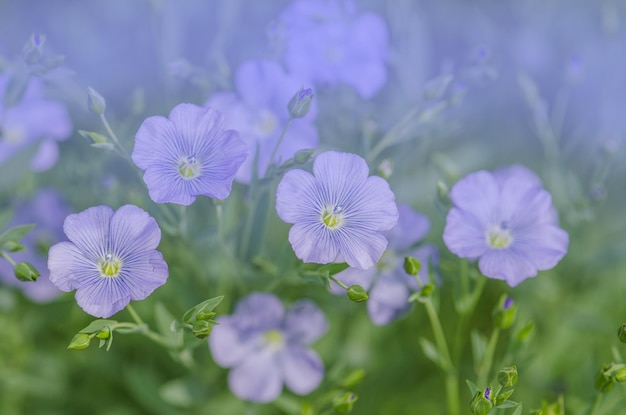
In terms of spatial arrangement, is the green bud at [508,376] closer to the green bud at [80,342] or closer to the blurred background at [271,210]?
the blurred background at [271,210]

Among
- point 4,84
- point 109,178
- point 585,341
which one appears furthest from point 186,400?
point 585,341

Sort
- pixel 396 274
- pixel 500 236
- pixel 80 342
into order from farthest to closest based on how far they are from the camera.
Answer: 1. pixel 396 274
2. pixel 500 236
3. pixel 80 342

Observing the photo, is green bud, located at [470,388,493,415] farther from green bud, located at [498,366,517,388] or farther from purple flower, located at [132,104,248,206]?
purple flower, located at [132,104,248,206]

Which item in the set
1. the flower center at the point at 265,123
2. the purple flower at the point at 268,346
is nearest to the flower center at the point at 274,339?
the purple flower at the point at 268,346

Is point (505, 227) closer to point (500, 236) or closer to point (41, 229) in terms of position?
point (500, 236)

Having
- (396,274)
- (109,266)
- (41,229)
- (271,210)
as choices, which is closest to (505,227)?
(396,274)

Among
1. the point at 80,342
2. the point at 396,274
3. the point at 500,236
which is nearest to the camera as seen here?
the point at 80,342
